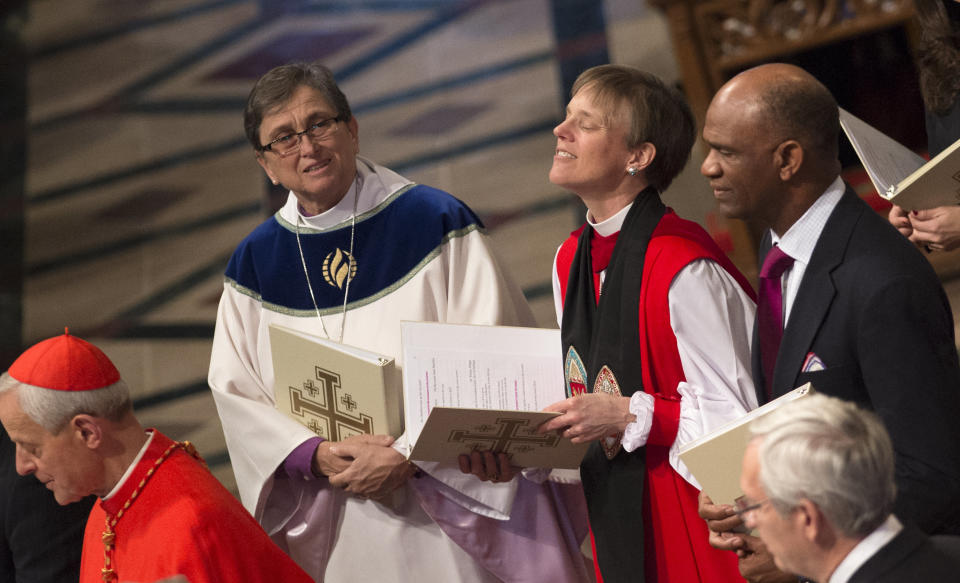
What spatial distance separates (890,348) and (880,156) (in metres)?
0.69

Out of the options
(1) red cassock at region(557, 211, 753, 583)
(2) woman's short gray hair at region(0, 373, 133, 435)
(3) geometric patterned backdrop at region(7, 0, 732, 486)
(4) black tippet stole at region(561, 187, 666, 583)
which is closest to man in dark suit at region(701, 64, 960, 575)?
(1) red cassock at region(557, 211, 753, 583)

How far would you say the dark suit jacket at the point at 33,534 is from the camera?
3764mm

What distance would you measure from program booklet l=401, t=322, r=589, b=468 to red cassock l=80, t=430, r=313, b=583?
0.49 metres

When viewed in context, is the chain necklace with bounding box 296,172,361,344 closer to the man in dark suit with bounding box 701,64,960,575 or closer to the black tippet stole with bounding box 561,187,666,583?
the black tippet stole with bounding box 561,187,666,583

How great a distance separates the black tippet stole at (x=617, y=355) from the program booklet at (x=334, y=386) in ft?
1.79

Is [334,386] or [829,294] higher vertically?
[829,294]

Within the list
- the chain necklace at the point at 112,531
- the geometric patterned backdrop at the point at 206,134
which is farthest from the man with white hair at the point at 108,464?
the geometric patterned backdrop at the point at 206,134

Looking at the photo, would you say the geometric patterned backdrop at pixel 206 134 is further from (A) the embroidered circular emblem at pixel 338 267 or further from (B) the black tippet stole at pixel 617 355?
(B) the black tippet stole at pixel 617 355

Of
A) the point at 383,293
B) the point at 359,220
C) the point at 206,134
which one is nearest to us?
the point at 383,293

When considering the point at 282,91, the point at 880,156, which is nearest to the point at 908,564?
the point at 880,156

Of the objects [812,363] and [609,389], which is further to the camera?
[609,389]

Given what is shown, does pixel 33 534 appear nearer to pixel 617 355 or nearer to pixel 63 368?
pixel 63 368

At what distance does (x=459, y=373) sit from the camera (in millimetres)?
3281

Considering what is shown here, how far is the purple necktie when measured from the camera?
275cm
